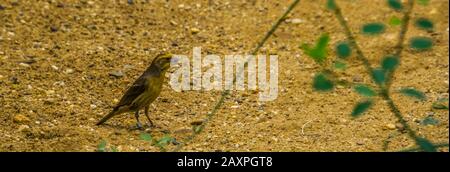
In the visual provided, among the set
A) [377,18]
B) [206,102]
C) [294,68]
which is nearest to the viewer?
[206,102]

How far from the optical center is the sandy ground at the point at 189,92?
7.10m

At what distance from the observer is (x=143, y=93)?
735 cm

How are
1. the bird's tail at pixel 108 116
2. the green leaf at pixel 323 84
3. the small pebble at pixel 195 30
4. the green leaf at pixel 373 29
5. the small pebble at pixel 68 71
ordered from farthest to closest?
the small pebble at pixel 195 30
the small pebble at pixel 68 71
the bird's tail at pixel 108 116
the green leaf at pixel 373 29
the green leaf at pixel 323 84

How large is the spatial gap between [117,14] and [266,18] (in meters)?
1.42

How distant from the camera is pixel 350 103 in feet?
25.5

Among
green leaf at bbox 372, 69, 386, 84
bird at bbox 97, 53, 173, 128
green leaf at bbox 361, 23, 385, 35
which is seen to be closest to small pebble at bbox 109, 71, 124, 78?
bird at bbox 97, 53, 173, 128

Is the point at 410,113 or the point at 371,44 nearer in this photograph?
the point at 410,113

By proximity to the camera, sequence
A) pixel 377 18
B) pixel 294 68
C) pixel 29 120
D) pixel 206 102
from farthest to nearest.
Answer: pixel 377 18 < pixel 294 68 < pixel 206 102 < pixel 29 120

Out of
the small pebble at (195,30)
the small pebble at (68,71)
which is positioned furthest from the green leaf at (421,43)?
the small pebble at (195,30)

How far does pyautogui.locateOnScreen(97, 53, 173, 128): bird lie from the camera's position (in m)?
7.33

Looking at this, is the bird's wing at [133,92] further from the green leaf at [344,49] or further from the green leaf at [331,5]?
the green leaf at [331,5]

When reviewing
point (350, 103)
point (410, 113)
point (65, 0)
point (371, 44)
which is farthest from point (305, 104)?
point (65, 0)

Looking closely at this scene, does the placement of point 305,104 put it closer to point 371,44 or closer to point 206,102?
point 206,102

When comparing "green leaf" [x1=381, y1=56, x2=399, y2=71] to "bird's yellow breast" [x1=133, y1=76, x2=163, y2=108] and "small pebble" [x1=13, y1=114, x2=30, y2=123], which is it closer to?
"bird's yellow breast" [x1=133, y1=76, x2=163, y2=108]
